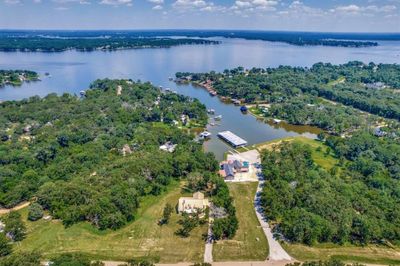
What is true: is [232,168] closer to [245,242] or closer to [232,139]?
[232,139]

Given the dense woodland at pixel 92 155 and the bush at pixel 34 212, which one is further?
the dense woodland at pixel 92 155

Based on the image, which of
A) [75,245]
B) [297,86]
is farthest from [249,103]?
[75,245]

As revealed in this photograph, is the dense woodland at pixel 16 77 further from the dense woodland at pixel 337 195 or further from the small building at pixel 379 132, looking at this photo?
the small building at pixel 379 132

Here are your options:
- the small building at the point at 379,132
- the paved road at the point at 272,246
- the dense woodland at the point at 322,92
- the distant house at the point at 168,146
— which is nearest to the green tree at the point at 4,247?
the paved road at the point at 272,246

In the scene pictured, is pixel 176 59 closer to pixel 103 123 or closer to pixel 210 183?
pixel 103 123

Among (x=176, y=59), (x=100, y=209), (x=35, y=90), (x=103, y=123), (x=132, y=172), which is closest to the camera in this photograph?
(x=100, y=209)

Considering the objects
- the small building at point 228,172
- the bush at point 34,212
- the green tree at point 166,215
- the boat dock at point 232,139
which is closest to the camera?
the bush at point 34,212

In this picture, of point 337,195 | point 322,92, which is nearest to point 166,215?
point 337,195
